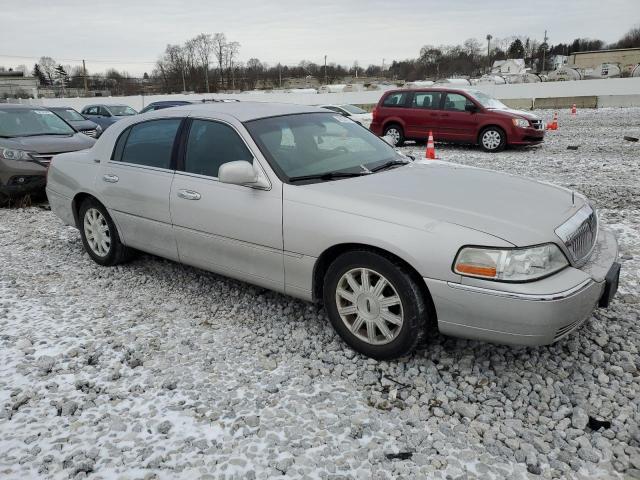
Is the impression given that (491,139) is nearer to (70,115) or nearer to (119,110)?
(70,115)

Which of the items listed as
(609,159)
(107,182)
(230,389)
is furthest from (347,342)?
(609,159)

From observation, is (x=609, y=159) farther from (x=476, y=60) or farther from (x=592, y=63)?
(x=476, y=60)

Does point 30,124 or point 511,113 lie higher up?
point 511,113

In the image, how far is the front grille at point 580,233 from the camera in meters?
2.95

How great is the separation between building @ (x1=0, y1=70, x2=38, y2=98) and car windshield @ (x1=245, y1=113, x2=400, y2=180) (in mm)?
54289

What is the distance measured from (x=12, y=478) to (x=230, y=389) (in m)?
1.14

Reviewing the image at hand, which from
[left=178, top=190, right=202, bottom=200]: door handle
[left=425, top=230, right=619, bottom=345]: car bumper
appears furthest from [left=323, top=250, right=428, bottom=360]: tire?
[left=178, top=190, right=202, bottom=200]: door handle

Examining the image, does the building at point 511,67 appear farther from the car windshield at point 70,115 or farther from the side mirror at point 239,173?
the side mirror at point 239,173

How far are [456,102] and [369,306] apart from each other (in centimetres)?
1160

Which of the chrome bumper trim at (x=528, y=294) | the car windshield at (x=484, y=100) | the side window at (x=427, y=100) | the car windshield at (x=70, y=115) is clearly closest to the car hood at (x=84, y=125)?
the car windshield at (x=70, y=115)

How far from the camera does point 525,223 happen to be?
9.56 feet

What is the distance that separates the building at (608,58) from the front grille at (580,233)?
8325 cm

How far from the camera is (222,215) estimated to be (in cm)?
375

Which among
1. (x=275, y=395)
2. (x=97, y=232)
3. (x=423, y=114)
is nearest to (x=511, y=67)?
(x=423, y=114)
